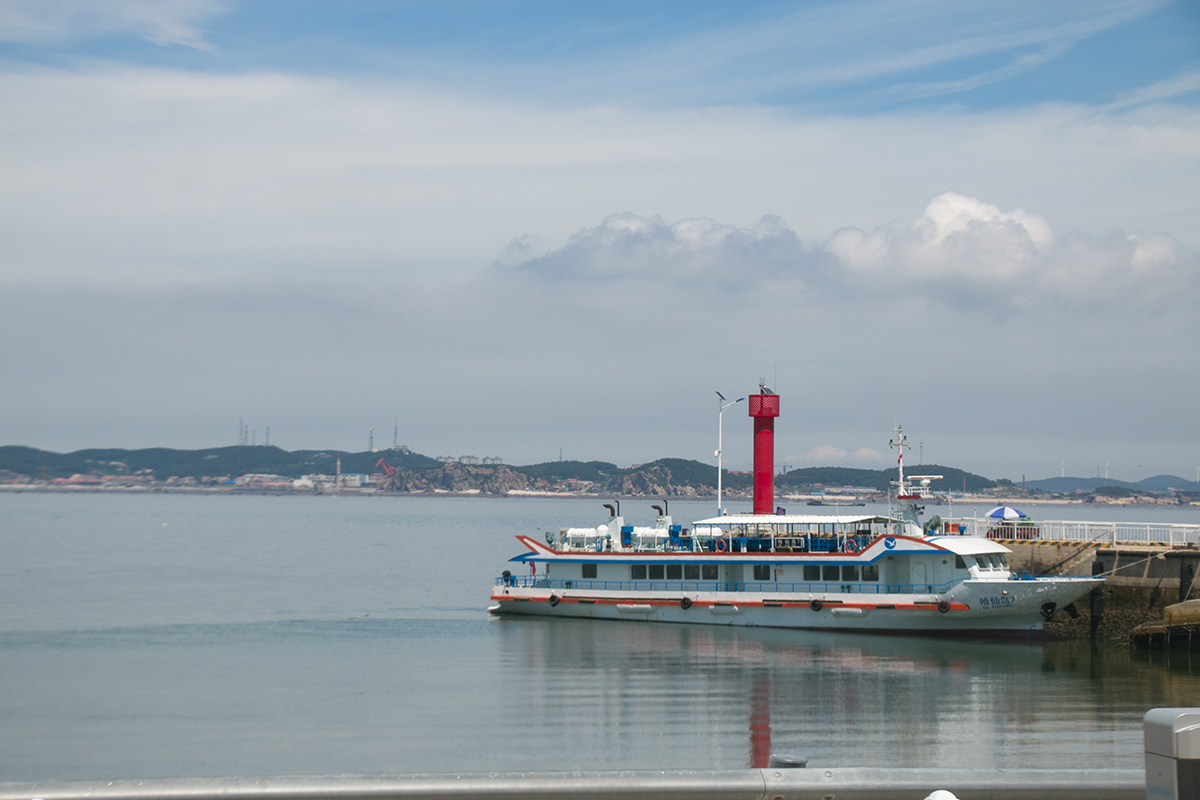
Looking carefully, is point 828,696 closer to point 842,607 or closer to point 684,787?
point 842,607

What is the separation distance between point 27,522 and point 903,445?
530ft

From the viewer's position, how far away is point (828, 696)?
32188 mm

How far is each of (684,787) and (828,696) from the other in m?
25.9

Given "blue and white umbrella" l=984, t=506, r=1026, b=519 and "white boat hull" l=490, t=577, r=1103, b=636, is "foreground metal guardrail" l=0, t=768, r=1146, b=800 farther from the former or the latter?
"blue and white umbrella" l=984, t=506, r=1026, b=519

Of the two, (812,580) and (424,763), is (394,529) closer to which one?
(812,580)

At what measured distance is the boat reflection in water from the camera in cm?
2500

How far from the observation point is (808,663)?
38250mm

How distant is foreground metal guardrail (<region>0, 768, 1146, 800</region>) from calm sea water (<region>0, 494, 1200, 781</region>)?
14979 millimetres

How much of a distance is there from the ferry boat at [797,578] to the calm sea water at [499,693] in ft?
3.33

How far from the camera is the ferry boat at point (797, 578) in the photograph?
140ft

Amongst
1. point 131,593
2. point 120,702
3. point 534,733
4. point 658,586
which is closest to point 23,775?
point 120,702

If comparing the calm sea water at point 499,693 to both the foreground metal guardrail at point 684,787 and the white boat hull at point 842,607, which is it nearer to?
the white boat hull at point 842,607

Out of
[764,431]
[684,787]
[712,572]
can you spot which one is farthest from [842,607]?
[684,787]

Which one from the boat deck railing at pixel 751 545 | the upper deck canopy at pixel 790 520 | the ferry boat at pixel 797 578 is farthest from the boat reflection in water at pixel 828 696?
the upper deck canopy at pixel 790 520
